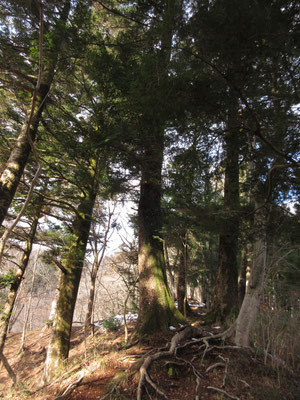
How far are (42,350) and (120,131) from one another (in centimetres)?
1197

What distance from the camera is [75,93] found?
6.82 m

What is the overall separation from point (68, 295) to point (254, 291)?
16.0 ft

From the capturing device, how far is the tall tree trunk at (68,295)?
17.3 feet

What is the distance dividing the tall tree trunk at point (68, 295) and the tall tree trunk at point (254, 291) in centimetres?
417

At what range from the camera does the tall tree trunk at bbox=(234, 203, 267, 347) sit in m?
3.41

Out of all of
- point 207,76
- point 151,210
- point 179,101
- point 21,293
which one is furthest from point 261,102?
point 21,293

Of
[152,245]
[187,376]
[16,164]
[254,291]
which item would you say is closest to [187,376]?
[187,376]

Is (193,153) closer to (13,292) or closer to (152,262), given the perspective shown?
(152,262)

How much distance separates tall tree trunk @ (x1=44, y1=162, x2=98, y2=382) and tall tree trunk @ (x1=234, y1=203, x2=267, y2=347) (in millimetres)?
4168

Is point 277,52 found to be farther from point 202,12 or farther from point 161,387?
point 161,387

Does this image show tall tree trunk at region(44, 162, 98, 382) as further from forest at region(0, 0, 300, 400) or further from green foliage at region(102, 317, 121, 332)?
green foliage at region(102, 317, 121, 332)

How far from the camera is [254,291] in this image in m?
3.46

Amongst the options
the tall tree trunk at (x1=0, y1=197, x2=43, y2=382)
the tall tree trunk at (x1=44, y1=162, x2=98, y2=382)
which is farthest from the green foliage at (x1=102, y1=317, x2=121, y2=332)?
the tall tree trunk at (x1=0, y1=197, x2=43, y2=382)

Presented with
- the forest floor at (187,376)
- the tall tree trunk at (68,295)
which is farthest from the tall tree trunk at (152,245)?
the tall tree trunk at (68,295)
